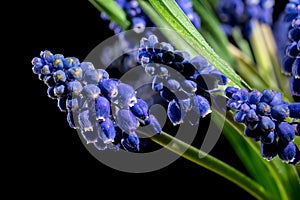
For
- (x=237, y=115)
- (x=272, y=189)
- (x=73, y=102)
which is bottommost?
(x=272, y=189)

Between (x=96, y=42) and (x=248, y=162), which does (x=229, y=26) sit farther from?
(x=96, y=42)

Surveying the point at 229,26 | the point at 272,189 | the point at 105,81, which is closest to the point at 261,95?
the point at 105,81

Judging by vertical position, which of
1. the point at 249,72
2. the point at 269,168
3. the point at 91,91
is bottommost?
the point at 269,168

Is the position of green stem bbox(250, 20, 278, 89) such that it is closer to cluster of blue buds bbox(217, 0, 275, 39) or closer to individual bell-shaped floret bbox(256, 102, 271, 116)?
cluster of blue buds bbox(217, 0, 275, 39)

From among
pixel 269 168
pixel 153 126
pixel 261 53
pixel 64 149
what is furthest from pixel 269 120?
pixel 64 149

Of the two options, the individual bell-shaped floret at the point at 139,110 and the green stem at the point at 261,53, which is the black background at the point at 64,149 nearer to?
the green stem at the point at 261,53

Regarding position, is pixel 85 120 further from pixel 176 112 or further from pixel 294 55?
pixel 294 55
